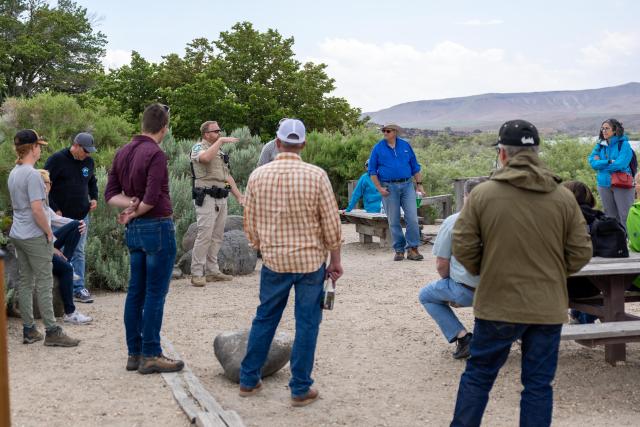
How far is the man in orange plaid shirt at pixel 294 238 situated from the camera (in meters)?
4.71

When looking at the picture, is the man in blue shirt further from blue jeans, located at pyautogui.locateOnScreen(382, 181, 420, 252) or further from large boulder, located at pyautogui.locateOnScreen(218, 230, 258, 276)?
large boulder, located at pyautogui.locateOnScreen(218, 230, 258, 276)

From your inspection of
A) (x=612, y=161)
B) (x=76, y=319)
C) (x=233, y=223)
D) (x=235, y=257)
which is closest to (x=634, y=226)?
(x=76, y=319)

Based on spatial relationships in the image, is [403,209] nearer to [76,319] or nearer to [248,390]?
[76,319]

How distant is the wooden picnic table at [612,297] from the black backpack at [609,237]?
7 cm

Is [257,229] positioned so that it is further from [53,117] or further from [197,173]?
[53,117]

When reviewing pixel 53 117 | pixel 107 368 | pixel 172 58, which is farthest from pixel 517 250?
pixel 172 58

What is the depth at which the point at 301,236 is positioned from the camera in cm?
473

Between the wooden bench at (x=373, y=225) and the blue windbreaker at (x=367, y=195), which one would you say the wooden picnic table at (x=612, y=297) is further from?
the blue windbreaker at (x=367, y=195)

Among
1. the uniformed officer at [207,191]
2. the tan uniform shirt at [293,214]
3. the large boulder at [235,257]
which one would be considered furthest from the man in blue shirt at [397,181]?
the tan uniform shirt at [293,214]

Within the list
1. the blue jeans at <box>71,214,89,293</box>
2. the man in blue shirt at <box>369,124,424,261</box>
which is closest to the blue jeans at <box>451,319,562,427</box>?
the blue jeans at <box>71,214,89,293</box>

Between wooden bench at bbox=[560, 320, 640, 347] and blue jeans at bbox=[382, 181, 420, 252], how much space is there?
5.53 m

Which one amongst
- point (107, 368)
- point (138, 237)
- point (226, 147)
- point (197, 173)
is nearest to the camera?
point (138, 237)

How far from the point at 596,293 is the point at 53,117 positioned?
8.87 metres

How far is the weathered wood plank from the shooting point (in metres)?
4.93
